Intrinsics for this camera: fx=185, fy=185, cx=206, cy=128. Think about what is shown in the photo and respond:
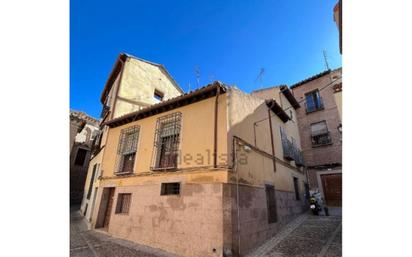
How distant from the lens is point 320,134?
46.3 feet

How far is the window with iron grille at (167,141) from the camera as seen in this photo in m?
6.64

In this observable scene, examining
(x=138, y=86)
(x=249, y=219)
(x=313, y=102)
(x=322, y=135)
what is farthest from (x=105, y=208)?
(x=313, y=102)

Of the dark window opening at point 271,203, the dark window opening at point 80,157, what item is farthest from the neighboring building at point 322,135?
the dark window opening at point 80,157

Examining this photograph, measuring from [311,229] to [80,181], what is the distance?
19069mm

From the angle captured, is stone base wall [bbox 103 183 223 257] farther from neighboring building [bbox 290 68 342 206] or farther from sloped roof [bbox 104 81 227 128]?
neighboring building [bbox 290 68 342 206]

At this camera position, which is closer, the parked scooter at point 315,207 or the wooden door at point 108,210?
the wooden door at point 108,210

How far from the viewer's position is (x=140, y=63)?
12.2 m

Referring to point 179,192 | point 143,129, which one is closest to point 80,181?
point 143,129

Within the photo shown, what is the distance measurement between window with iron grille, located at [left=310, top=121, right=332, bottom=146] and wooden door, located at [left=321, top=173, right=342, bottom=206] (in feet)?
8.02

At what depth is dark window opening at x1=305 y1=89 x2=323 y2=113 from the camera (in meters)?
14.8

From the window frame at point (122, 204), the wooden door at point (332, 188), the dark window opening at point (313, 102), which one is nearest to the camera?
the window frame at point (122, 204)

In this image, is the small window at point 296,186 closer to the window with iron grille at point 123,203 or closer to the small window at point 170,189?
the small window at point 170,189

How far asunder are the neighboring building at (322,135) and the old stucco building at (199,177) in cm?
563
